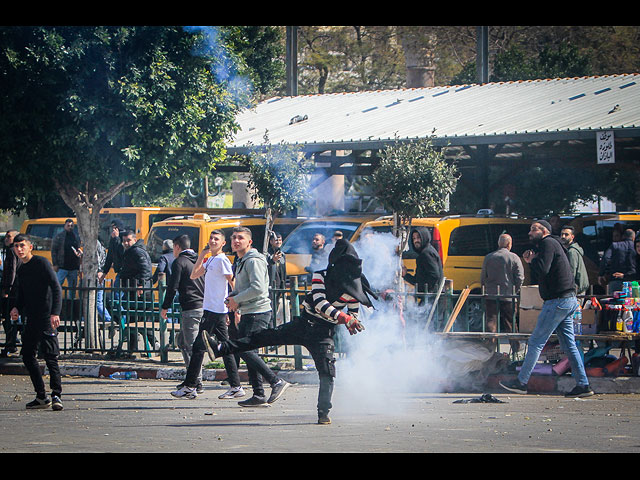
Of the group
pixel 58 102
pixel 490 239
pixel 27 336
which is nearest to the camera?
pixel 27 336

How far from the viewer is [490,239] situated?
16781 millimetres

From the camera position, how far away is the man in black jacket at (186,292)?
10.6 metres

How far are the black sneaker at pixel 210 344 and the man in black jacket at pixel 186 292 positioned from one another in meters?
0.98

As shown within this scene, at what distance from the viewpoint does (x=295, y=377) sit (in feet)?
38.1

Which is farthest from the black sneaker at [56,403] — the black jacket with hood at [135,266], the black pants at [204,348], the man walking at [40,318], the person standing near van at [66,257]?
the person standing near van at [66,257]

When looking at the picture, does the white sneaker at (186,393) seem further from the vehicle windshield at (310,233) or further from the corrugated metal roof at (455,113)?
the corrugated metal roof at (455,113)

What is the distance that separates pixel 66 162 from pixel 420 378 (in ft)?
19.8

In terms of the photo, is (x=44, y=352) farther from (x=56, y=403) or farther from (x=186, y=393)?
(x=186, y=393)

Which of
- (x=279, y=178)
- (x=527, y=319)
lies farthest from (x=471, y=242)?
(x=527, y=319)

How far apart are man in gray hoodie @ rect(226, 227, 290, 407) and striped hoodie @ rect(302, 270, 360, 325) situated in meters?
0.86

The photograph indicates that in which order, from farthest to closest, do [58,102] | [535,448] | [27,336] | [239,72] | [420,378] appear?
1. [239,72]
2. [58,102]
3. [420,378]
4. [27,336]
5. [535,448]

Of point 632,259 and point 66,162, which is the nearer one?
point 66,162

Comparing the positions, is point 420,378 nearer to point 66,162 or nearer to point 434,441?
point 434,441

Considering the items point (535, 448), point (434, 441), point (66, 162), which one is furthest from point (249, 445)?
point (66, 162)
